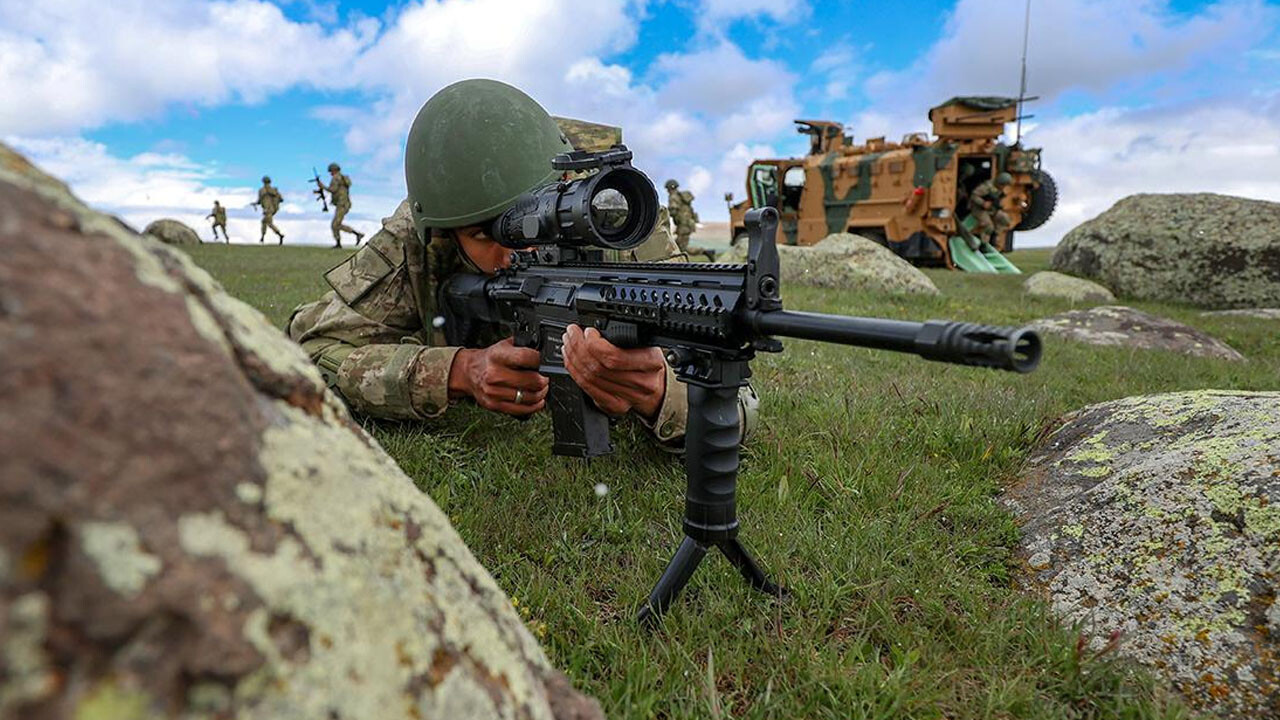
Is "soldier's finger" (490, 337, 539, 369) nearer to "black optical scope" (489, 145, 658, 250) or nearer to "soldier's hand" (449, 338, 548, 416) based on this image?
"soldier's hand" (449, 338, 548, 416)

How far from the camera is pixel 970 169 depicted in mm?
18562

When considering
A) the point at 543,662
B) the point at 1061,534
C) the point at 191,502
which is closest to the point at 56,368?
the point at 191,502

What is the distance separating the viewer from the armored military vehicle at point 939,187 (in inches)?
708

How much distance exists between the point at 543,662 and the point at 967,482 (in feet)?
8.10

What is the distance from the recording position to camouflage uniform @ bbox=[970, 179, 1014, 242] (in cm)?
1866

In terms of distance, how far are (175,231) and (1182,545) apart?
29403 millimetres

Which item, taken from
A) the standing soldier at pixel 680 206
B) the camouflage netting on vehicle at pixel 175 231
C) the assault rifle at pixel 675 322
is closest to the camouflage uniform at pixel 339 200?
the camouflage netting on vehicle at pixel 175 231

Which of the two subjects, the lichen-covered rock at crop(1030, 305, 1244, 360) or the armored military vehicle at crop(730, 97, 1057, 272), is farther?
→ the armored military vehicle at crop(730, 97, 1057, 272)

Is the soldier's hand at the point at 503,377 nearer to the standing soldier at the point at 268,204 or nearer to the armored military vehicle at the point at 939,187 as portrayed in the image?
the armored military vehicle at the point at 939,187

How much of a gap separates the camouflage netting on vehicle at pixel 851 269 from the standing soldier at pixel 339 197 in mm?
16851

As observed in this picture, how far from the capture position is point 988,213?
1883 cm

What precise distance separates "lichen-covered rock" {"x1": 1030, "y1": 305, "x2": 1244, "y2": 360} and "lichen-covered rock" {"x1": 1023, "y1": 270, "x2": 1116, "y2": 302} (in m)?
4.05

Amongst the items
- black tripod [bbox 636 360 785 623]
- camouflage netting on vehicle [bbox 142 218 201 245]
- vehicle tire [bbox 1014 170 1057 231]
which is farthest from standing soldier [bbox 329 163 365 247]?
black tripod [bbox 636 360 785 623]

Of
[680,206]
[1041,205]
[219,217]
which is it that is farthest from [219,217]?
[1041,205]
